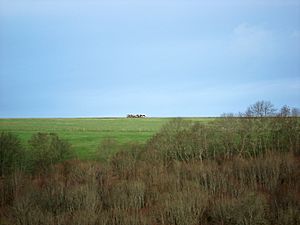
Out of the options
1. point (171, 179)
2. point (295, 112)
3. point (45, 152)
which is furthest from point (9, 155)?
point (295, 112)

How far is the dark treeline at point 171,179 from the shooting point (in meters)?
30.1

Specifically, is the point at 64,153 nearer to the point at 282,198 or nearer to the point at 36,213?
the point at 36,213

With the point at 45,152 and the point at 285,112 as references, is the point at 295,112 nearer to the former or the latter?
the point at 285,112

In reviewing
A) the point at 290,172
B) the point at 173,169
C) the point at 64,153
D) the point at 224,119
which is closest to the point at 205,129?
the point at 224,119

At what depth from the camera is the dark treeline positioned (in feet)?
98.8

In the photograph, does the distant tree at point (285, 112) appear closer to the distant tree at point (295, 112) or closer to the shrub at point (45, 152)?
the distant tree at point (295, 112)

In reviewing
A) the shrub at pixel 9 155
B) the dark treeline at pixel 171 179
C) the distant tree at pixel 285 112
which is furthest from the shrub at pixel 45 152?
the distant tree at pixel 285 112

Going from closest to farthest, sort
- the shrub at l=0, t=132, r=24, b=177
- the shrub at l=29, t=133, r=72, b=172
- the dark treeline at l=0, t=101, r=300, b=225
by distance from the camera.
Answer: the dark treeline at l=0, t=101, r=300, b=225
the shrub at l=0, t=132, r=24, b=177
the shrub at l=29, t=133, r=72, b=172

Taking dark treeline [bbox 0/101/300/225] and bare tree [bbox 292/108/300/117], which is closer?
dark treeline [bbox 0/101/300/225]

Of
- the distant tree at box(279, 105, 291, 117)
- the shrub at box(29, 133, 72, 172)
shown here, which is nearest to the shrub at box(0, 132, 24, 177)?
the shrub at box(29, 133, 72, 172)

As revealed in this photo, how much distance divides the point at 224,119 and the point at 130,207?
2727cm

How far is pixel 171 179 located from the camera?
1695 inches

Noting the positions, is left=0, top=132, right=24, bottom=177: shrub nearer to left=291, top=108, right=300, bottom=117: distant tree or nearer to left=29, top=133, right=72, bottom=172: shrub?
left=29, top=133, right=72, bottom=172: shrub

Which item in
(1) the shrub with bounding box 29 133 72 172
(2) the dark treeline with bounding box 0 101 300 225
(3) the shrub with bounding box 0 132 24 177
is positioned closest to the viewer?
(2) the dark treeline with bounding box 0 101 300 225
